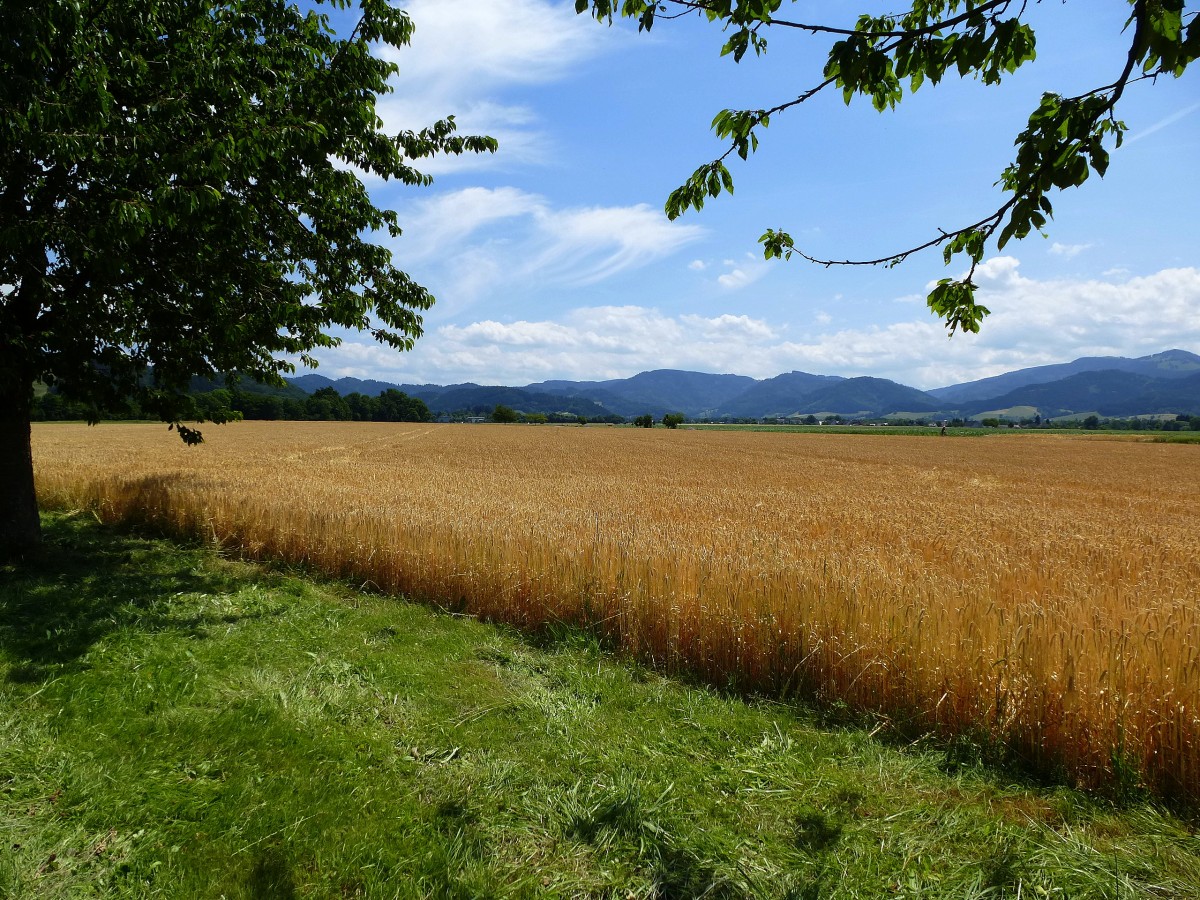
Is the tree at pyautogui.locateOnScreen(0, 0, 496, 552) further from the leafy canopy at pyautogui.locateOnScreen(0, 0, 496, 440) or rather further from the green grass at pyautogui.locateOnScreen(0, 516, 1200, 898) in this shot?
the green grass at pyautogui.locateOnScreen(0, 516, 1200, 898)

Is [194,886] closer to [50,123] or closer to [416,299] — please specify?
[50,123]

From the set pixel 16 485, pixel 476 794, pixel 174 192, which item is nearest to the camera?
pixel 476 794

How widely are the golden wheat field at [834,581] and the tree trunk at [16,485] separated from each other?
2264 millimetres

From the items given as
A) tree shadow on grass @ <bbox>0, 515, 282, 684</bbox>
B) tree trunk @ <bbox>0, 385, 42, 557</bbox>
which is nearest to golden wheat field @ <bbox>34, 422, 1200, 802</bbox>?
tree shadow on grass @ <bbox>0, 515, 282, 684</bbox>

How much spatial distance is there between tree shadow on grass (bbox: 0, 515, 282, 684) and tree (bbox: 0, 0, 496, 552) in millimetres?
1034

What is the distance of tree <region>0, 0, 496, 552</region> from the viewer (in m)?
5.73

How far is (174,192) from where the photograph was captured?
564cm

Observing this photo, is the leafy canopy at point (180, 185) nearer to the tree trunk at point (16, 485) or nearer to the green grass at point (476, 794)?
the tree trunk at point (16, 485)

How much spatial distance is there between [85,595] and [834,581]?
8.85 metres

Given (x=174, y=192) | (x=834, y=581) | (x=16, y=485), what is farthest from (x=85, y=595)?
(x=834, y=581)

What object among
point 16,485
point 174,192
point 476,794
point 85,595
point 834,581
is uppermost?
point 174,192

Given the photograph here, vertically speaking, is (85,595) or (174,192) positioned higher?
(174,192)

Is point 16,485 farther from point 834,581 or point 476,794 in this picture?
point 834,581

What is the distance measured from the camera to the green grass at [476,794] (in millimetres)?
2762
